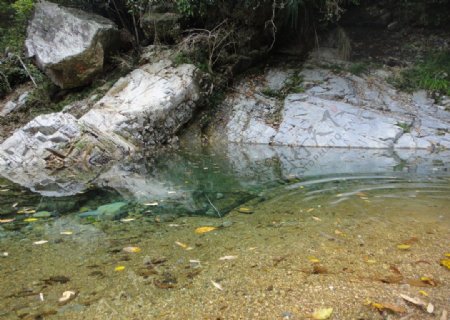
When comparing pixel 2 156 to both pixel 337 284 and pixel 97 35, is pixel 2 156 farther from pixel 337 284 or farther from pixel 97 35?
pixel 337 284

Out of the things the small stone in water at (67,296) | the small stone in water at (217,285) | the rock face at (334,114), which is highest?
the small stone in water at (67,296)

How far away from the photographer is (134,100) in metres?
7.64

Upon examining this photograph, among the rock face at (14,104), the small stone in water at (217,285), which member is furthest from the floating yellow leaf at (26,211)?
the rock face at (14,104)

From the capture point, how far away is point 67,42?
8242 millimetres

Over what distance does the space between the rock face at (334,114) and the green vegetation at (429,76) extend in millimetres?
340

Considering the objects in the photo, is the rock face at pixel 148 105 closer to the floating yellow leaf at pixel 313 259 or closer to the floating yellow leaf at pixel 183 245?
the floating yellow leaf at pixel 183 245

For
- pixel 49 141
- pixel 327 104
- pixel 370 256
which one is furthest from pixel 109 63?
pixel 370 256

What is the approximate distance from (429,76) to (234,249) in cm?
836

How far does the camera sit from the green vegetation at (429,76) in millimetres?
8531

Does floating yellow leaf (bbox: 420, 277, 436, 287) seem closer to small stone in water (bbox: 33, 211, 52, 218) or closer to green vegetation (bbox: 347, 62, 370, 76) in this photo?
small stone in water (bbox: 33, 211, 52, 218)

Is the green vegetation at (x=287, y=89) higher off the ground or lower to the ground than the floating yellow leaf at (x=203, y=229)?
lower

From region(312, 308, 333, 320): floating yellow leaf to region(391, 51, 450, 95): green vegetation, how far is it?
831 centimetres

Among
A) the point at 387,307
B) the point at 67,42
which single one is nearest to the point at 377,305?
the point at 387,307

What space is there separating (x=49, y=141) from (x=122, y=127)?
4.32 ft
